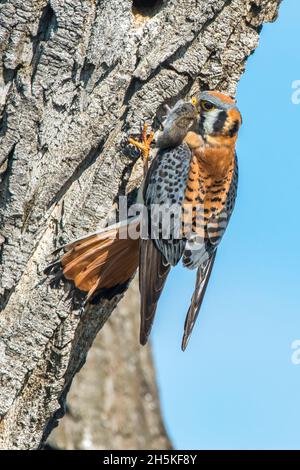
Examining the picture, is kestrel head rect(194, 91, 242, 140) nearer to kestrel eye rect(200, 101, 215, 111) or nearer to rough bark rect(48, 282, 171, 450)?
kestrel eye rect(200, 101, 215, 111)

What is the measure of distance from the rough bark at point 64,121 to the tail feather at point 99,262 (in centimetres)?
11

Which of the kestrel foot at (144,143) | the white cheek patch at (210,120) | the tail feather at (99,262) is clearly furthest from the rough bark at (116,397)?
the kestrel foot at (144,143)

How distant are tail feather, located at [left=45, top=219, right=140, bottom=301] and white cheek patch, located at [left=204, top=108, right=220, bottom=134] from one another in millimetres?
720

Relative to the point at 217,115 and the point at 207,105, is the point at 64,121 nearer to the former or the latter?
the point at 207,105

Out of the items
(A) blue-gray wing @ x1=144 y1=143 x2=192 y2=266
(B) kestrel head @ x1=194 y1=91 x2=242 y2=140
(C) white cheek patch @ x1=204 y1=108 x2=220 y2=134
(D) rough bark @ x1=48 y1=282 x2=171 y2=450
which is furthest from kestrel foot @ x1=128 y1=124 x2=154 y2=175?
(D) rough bark @ x1=48 y1=282 x2=171 y2=450

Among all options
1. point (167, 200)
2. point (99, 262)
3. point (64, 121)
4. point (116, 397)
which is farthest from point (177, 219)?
point (116, 397)

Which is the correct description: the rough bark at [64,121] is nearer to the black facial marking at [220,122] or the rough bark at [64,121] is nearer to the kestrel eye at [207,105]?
the kestrel eye at [207,105]

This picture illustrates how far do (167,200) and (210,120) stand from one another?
1.79 ft

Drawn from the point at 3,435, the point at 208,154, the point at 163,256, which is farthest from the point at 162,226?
the point at 3,435

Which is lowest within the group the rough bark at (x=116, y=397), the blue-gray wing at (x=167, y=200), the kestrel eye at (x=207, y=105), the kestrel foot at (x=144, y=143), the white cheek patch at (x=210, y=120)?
the rough bark at (x=116, y=397)

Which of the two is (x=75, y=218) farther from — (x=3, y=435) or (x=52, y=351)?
(x=3, y=435)

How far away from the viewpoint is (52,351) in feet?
16.8

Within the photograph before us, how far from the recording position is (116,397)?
7.66 meters

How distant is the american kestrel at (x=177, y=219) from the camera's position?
5.38 metres
